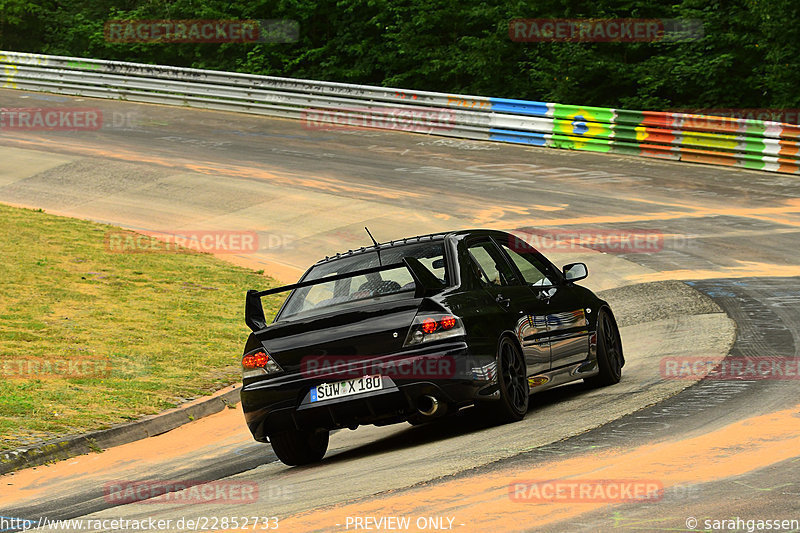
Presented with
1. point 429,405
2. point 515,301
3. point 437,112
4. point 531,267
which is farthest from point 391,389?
point 437,112

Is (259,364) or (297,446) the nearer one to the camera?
(259,364)

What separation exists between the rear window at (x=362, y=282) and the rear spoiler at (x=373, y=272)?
0.40 feet

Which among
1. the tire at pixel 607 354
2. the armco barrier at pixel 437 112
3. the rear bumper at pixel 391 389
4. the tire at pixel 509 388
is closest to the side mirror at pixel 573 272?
the tire at pixel 607 354

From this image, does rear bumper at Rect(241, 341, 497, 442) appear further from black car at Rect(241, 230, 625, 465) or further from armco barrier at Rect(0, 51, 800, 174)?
armco barrier at Rect(0, 51, 800, 174)

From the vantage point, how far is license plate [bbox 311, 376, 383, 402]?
318 inches

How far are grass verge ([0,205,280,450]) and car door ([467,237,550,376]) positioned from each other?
384cm

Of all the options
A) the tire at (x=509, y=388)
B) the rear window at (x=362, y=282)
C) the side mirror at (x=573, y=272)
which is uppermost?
the rear window at (x=362, y=282)

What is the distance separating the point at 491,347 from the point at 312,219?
1396 cm

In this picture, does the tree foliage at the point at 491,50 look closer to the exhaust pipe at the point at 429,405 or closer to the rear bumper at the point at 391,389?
the rear bumper at the point at 391,389

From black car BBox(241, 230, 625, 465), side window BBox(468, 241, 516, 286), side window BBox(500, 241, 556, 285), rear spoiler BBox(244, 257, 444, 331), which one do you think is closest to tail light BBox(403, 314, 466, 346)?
black car BBox(241, 230, 625, 465)

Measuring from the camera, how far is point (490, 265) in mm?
9438

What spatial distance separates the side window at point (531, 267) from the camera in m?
9.95

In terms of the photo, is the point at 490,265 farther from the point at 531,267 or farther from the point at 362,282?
the point at 362,282

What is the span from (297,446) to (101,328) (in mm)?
6788
